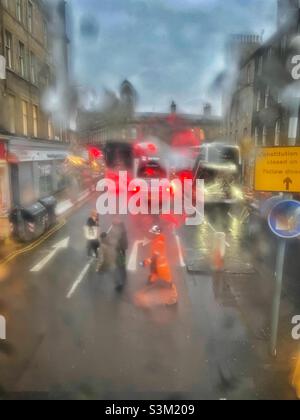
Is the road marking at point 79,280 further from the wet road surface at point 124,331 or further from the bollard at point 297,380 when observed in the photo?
the bollard at point 297,380

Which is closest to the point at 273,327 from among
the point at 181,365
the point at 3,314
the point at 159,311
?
the point at 181,365

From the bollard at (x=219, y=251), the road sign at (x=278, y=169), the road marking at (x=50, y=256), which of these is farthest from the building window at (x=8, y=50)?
the bollard at (x=219, y=251)

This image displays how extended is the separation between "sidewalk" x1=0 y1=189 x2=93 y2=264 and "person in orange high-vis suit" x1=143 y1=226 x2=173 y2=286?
163cm

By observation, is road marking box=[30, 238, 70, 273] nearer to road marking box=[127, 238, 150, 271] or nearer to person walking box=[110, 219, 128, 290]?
person walking box=[110, 219, 128, 290]

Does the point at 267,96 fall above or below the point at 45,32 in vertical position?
below

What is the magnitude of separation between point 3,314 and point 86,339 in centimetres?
186

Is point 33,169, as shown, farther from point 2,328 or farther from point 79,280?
point 2,328

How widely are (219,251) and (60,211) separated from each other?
3.71 m

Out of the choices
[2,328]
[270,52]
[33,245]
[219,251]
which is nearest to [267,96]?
[270,52]

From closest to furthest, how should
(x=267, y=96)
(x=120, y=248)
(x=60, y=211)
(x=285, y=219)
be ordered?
(x=285, y=219) < (x=267, y=96) < (x=120, y=248) < (x=60, y=211)

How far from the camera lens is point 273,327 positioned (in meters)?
4.89

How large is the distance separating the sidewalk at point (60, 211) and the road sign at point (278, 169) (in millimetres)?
3002

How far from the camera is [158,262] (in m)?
6.12

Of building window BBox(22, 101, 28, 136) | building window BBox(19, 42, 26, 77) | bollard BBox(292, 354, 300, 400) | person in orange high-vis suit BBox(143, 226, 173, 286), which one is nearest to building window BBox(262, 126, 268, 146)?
person in orange high-vis suit BBox(143, 226, 173, 286)
